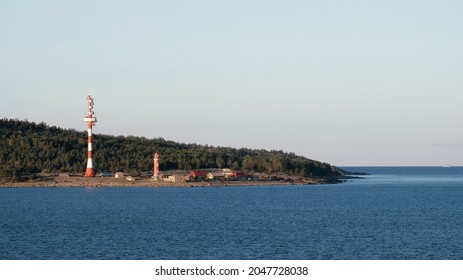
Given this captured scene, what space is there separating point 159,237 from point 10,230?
59.4ft

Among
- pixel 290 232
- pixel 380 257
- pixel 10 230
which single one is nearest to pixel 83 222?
pixel 10 230

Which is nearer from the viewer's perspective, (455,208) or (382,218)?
(382,218)

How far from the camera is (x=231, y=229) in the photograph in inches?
3568

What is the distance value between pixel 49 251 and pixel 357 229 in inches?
1343

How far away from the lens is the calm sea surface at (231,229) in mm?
71625

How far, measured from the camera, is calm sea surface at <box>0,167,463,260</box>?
235ft

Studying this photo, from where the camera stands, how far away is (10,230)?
90.5 meters
